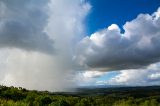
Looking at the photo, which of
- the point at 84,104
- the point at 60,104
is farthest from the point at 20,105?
→ the point at 84,104

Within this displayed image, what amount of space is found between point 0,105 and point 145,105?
1426 centimetres

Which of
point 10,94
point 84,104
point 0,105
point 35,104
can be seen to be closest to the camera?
point 0,105

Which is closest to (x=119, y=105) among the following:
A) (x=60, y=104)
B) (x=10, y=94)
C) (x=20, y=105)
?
(x=60, y=104)

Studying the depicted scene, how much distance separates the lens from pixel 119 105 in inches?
1229

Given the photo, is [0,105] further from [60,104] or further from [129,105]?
[129,105]

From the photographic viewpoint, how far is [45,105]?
3209cm

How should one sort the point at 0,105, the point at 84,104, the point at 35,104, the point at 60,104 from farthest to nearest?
the point at 84,104 → the point at 35,104 → the point at 60,104 → the point at 0,105

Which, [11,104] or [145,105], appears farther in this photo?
[145,105]

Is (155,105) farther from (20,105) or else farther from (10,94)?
(10,94)

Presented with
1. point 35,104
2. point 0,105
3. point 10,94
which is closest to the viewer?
point 0,105

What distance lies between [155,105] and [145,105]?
3.13 feet

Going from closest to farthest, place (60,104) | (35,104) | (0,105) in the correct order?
(0,105), (60,104), (35,104)

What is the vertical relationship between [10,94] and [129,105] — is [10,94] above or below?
above

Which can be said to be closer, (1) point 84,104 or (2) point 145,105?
(2) point 145,105
